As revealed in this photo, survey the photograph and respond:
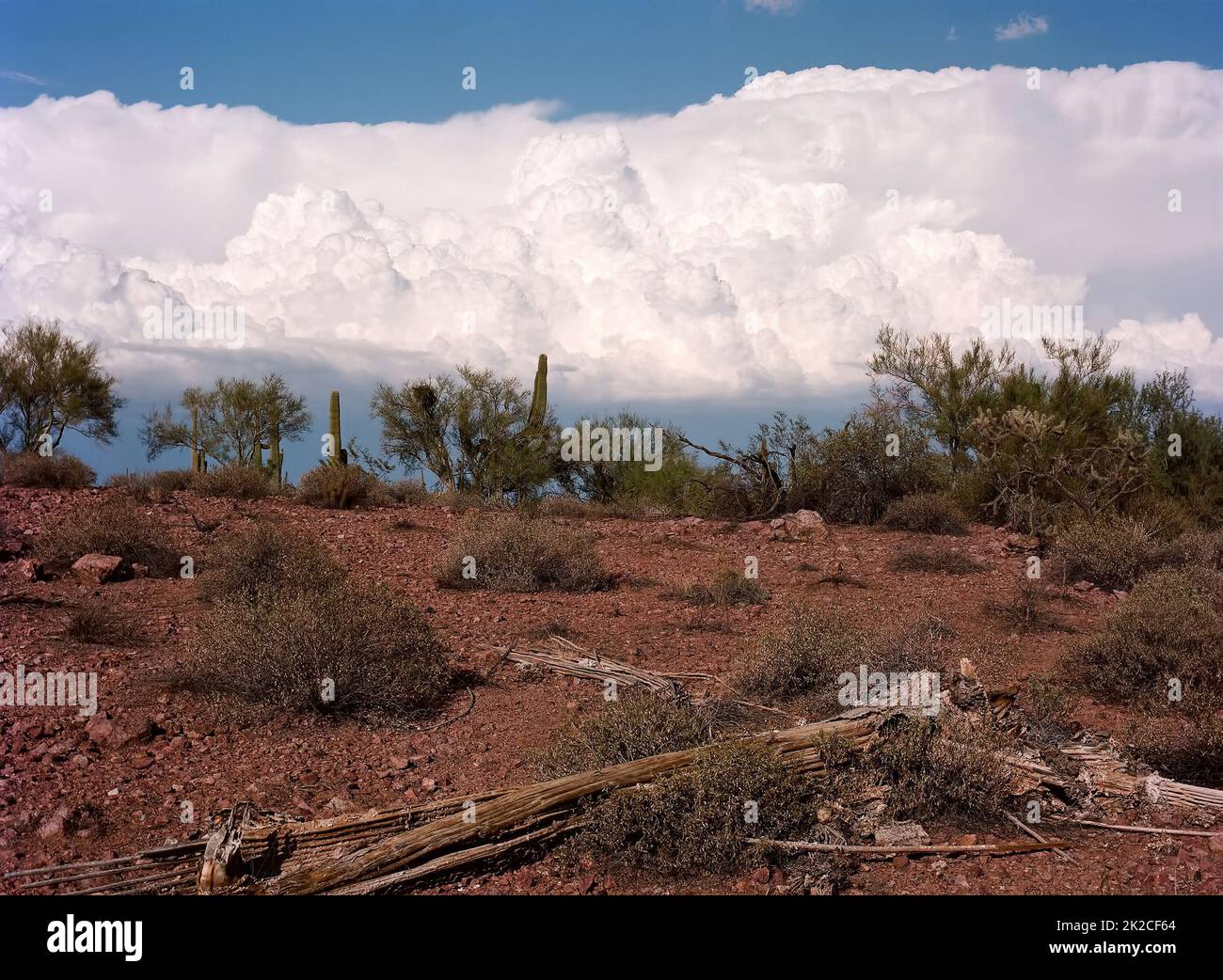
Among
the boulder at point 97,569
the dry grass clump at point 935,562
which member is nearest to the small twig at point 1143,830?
the dry grass clump at point 935,562

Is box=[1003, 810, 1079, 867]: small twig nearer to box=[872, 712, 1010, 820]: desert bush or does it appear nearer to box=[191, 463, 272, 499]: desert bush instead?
box=[872, 712, 1010, 820]: desert bush

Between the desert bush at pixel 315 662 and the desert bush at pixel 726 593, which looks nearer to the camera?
the desert bush at pixel 315 662

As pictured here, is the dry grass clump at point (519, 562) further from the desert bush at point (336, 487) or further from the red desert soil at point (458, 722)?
the desert bush at point (336, 487)

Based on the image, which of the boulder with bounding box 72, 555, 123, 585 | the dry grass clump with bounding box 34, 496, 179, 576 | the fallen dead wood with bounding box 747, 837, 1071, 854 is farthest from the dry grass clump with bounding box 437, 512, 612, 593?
the fallen dead wood with bounding box 747, 837, 1071, 854

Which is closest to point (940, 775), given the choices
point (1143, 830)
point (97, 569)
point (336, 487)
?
point (1143, 830)

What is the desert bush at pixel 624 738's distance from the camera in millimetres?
5598

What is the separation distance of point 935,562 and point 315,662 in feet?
27.9

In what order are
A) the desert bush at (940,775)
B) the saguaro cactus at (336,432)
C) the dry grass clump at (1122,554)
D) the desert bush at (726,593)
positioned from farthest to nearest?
the saguaro cactus at (336,432) → the dry grass clump at (1122,554) → the desert bush at (726,593) → the desert bush at (940,775)

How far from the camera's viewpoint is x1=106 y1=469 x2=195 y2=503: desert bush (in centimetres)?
1455

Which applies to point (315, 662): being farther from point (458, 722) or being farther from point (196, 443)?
point (196, 443)

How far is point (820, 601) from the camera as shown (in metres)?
11.1

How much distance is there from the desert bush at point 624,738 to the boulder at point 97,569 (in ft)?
22.1

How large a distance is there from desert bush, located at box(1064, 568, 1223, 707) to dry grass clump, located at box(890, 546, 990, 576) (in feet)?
14.2
